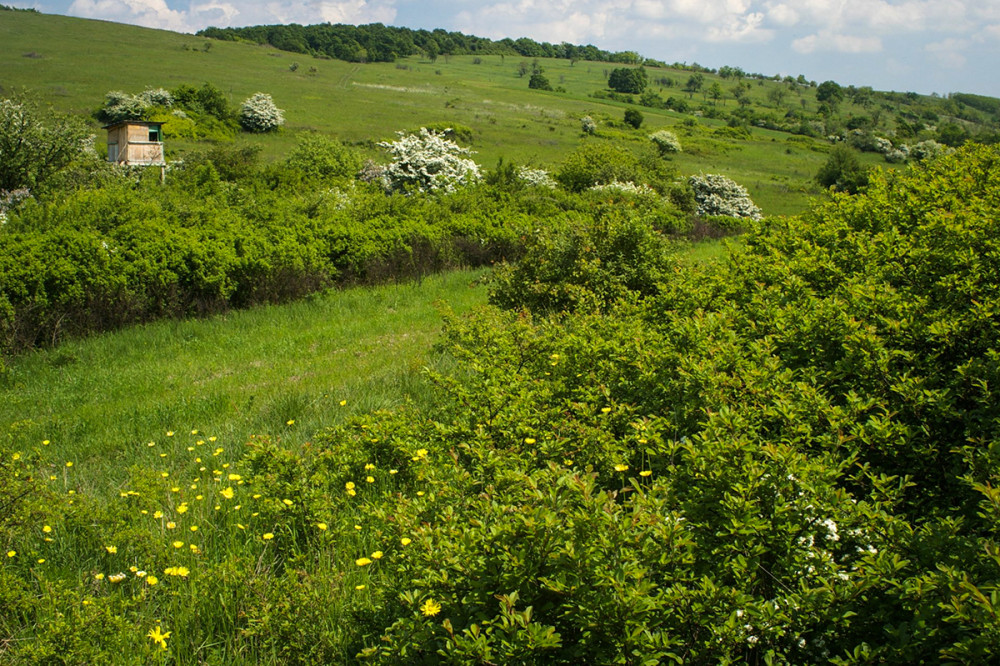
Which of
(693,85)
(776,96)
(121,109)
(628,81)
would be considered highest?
(693,85)

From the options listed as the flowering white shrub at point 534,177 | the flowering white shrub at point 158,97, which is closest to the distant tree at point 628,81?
the flowering white shrub at point 158,97

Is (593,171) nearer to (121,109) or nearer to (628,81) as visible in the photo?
(121,109)

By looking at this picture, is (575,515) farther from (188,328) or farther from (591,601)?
(188,328)

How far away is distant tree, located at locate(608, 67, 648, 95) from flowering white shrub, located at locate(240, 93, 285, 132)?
216ft

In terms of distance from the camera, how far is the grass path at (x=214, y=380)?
15.7ft

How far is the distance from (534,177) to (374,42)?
93465 mm

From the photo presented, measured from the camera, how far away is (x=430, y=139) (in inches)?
747

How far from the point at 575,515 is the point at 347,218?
9465mm

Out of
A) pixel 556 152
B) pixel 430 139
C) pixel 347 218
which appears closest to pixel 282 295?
pixel 347 218

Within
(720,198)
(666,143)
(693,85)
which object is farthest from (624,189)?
(693,85)

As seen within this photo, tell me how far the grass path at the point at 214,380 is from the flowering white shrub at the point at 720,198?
1853cm

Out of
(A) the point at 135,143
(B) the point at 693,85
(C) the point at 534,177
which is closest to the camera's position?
(C) the point at 534,177

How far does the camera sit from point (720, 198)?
82.2 feet

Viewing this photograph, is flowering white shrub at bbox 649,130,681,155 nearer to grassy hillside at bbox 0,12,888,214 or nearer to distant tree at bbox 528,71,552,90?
grassy hillside at bbox 0,12,888,214
